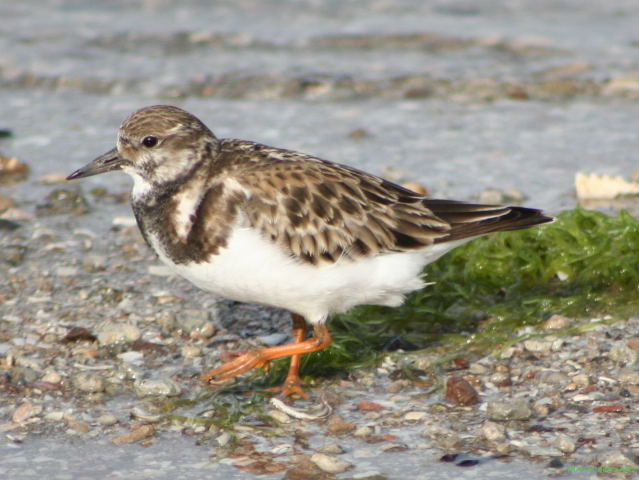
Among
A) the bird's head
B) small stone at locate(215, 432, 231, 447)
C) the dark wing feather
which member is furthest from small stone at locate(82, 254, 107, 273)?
small stone at locate(215, 432, 231, 447)

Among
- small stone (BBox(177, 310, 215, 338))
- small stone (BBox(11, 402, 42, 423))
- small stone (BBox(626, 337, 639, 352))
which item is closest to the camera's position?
small stone (BBox(11, 402, 42, 423))

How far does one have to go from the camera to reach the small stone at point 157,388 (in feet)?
15.1

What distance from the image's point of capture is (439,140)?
8227 mm

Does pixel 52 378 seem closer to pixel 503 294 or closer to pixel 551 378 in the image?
pixel 551 378

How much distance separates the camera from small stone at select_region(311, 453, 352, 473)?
3.91 m

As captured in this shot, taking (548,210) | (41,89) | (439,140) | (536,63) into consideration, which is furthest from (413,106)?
(41,89)

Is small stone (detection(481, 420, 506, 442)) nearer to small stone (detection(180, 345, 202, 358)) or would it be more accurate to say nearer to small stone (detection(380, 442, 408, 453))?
small stone (detection(380, 442, 408, 453))

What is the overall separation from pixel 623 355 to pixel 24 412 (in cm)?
261

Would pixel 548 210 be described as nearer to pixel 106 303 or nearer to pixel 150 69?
pixel 106 303

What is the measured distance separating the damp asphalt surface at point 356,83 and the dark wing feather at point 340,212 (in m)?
1.95

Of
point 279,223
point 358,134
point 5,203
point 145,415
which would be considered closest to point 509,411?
point 279,223

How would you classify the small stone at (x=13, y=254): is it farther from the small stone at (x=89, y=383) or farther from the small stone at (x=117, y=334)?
the small stone at (x=89, y=383)

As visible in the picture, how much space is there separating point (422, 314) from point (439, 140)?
3.15 m

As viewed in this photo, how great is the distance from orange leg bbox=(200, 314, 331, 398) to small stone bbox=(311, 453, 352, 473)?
0.71m
